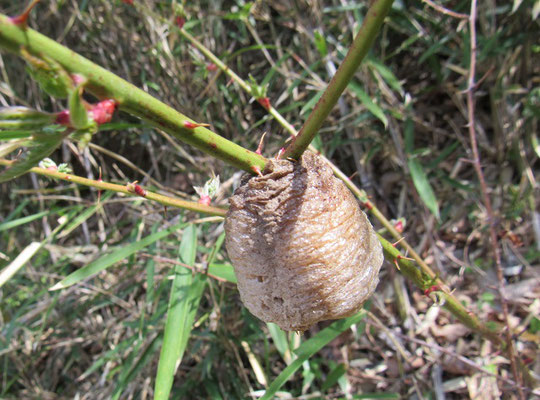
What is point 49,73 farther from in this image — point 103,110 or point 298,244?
point 298,244

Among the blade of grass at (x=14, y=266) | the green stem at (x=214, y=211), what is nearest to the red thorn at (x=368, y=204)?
the green stem at (x=214, y=211)

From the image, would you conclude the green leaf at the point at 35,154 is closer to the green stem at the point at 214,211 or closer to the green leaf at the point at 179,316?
the green stem at the point at 214,211

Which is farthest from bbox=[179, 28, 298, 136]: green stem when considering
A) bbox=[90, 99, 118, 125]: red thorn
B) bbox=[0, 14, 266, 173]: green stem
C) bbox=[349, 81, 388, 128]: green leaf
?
bbox=[90, 99, 118, 125]: red thorn

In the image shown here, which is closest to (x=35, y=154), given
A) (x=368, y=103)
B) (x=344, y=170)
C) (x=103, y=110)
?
(x=103, y=110)

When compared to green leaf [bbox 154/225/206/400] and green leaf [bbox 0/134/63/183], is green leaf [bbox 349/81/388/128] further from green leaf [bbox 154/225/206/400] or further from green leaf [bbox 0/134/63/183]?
green leaf [bbox 0/134/63/183]

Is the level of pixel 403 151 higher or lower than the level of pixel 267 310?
higher

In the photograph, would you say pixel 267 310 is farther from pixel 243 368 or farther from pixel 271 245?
pixel 243 368

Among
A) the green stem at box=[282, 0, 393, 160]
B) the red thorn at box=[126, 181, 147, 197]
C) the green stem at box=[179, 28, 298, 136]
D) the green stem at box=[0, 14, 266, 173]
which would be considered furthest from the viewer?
the green stem at box=[179, 28, 298, 136]

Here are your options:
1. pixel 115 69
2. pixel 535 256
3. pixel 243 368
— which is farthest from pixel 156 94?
pixel 535 256
